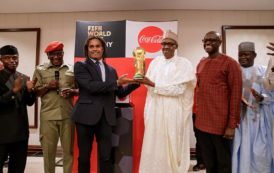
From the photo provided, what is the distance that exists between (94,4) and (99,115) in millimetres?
2860

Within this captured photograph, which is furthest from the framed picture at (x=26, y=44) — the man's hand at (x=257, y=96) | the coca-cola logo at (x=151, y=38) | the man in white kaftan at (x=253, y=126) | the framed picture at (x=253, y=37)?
the man's hand at (x=257, y=96)

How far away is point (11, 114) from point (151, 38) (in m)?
1.86

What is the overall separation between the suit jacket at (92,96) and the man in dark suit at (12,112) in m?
0.54

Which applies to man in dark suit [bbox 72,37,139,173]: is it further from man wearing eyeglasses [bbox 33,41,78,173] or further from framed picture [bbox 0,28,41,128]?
framed picture [bbox 0,28,41,128]

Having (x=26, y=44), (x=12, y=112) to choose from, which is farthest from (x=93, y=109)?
(x=26, y=44)

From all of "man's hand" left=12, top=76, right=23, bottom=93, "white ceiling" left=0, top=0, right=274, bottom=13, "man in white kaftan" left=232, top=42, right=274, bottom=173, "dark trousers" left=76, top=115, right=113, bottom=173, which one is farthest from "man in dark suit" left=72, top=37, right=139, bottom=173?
"white ceiling" left=0, top=0, right=274, bottom=13

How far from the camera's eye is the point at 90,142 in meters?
2.45

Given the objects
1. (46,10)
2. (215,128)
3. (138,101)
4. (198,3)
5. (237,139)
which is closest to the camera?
(215,128)

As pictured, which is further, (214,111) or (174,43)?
(174,43)

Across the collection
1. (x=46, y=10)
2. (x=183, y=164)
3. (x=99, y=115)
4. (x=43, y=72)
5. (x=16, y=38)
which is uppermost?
(x=46, y=10)

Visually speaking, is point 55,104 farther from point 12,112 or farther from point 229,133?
point 229,133

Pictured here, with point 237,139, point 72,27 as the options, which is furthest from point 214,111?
point 72,27

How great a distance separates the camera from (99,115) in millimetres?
2385

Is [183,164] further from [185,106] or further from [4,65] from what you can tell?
[4,65]
